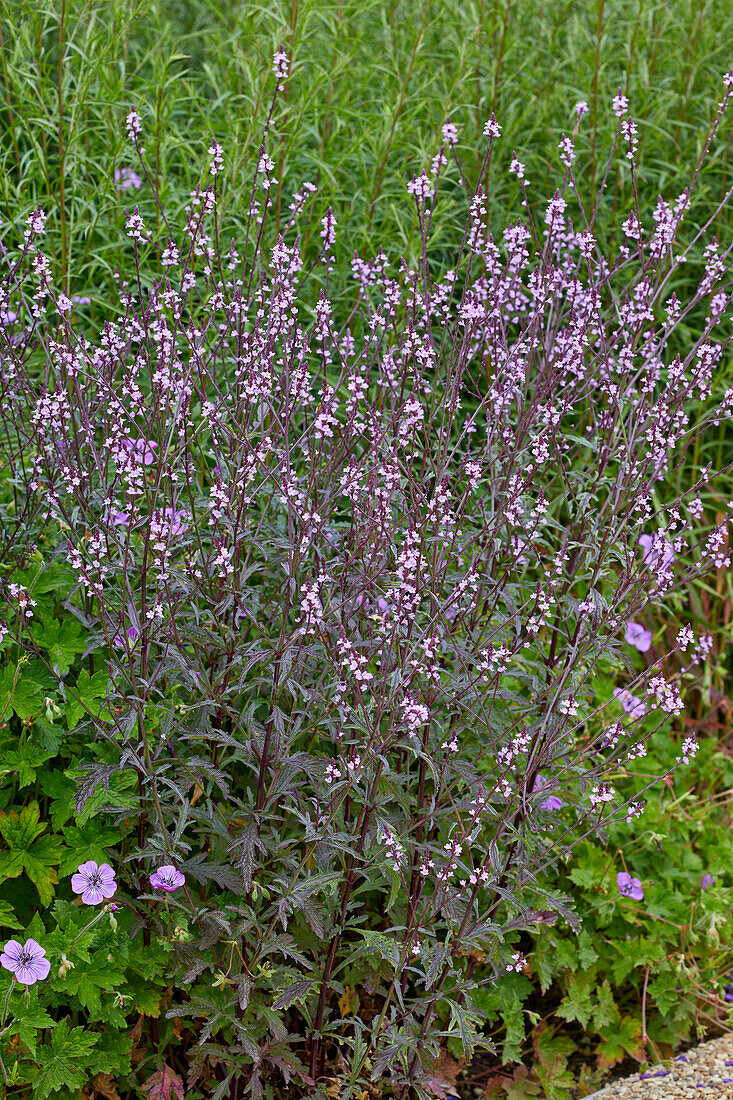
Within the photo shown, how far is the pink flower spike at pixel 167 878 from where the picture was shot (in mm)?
2396

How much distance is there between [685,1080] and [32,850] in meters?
2.24

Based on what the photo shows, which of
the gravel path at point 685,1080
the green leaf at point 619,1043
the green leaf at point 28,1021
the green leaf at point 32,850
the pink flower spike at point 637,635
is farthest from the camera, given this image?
the pink flower spike at point 637,635

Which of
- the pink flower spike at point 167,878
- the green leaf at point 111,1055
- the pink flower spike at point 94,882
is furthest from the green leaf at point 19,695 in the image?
the green leaf at point 111,1055

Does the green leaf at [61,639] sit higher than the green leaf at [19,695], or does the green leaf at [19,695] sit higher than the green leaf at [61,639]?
the green leaf at [61,639]

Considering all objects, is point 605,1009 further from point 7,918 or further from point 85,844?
point 7,918

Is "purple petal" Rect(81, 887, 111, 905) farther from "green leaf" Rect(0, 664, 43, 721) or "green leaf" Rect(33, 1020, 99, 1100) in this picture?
"green leaf" Rect(0, 664, 43, 721)

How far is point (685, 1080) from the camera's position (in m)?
3.26

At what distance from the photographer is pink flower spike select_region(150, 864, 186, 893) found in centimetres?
240

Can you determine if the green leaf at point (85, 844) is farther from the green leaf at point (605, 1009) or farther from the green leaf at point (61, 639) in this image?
the green leaf at point (605, 1009)

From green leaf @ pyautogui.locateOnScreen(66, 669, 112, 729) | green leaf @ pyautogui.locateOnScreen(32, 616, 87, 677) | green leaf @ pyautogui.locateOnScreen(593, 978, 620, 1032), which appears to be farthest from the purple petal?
green leaf @ pyautogui.locateOnScreen(593, 978, 620, 1032)

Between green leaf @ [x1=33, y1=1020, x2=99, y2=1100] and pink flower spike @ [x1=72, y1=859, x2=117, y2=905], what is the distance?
12.2 inches

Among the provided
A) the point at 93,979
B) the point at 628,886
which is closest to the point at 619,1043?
the point at 628,886

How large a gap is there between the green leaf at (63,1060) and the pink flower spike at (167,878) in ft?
1.35

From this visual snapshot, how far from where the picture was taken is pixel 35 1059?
2391mm
